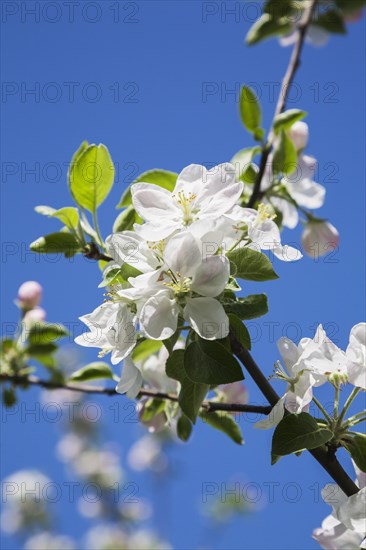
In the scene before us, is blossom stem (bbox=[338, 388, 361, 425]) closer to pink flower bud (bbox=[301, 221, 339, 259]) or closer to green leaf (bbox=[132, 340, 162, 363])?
green leaf (bbox=[132, 340, 162, 363])

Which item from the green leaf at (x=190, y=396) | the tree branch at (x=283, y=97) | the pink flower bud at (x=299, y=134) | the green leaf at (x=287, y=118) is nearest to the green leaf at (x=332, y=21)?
the tree branch at (x=283, y=97)

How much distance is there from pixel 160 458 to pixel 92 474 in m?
0.62

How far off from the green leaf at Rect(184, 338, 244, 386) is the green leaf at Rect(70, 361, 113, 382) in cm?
64

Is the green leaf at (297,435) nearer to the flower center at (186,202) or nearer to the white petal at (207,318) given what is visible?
the white petal at (207,318)

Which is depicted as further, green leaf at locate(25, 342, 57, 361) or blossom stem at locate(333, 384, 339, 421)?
green leaf at locate(25, 342, 57, 361)

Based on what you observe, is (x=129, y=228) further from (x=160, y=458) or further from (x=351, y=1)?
(x=160, y=458)

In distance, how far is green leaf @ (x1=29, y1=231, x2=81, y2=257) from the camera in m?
1.39

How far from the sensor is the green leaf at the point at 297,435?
3.31 feet

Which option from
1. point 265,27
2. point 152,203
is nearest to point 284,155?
point 265,27

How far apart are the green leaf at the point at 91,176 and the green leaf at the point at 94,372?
44 centimetres

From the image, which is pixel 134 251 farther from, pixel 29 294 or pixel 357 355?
pixel 29 294

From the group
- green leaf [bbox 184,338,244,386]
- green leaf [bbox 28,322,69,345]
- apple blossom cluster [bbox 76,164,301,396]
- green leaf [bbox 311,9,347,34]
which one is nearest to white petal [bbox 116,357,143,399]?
apple blossom cluster [bbox 76,164,301,396]

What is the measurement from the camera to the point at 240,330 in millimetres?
1108

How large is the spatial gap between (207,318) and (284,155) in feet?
2.38
